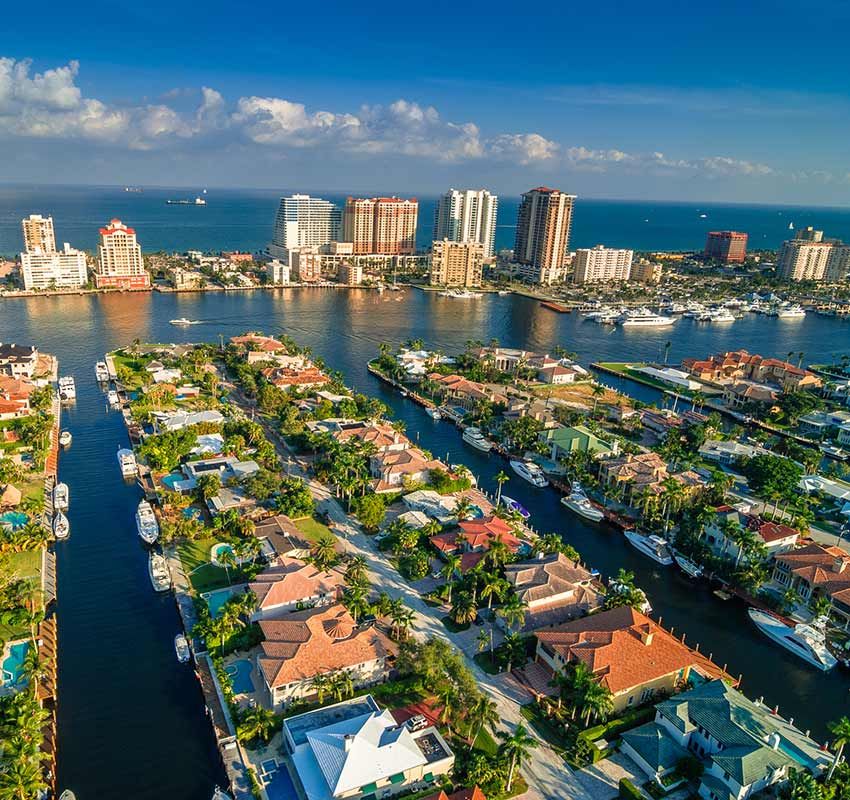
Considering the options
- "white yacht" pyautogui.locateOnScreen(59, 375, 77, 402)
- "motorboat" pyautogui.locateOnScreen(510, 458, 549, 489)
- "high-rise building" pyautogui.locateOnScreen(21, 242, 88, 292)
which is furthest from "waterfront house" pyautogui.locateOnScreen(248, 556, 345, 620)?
"high-rise building" pyautogui.locateOnScreen(21, 242, 88, 292)

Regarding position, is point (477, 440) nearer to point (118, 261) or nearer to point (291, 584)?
point (291, 584)

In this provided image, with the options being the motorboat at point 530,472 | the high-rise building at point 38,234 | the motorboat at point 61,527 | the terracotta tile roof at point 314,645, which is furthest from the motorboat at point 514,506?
the high-rise building at point 38,234

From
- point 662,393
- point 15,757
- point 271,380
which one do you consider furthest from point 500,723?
point 662,393

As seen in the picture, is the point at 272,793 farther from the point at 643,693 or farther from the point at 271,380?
the point at 271,380

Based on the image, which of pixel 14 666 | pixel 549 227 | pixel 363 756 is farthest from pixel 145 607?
pixel 549 227

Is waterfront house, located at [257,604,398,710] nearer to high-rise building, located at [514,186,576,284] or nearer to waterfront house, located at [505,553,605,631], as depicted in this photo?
waterfront house, located at [505,553,605,631]

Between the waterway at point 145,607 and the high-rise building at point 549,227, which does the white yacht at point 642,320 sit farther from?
the high-rise building at point 549,227

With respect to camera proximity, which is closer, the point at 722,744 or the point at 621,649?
the point at 722,744
